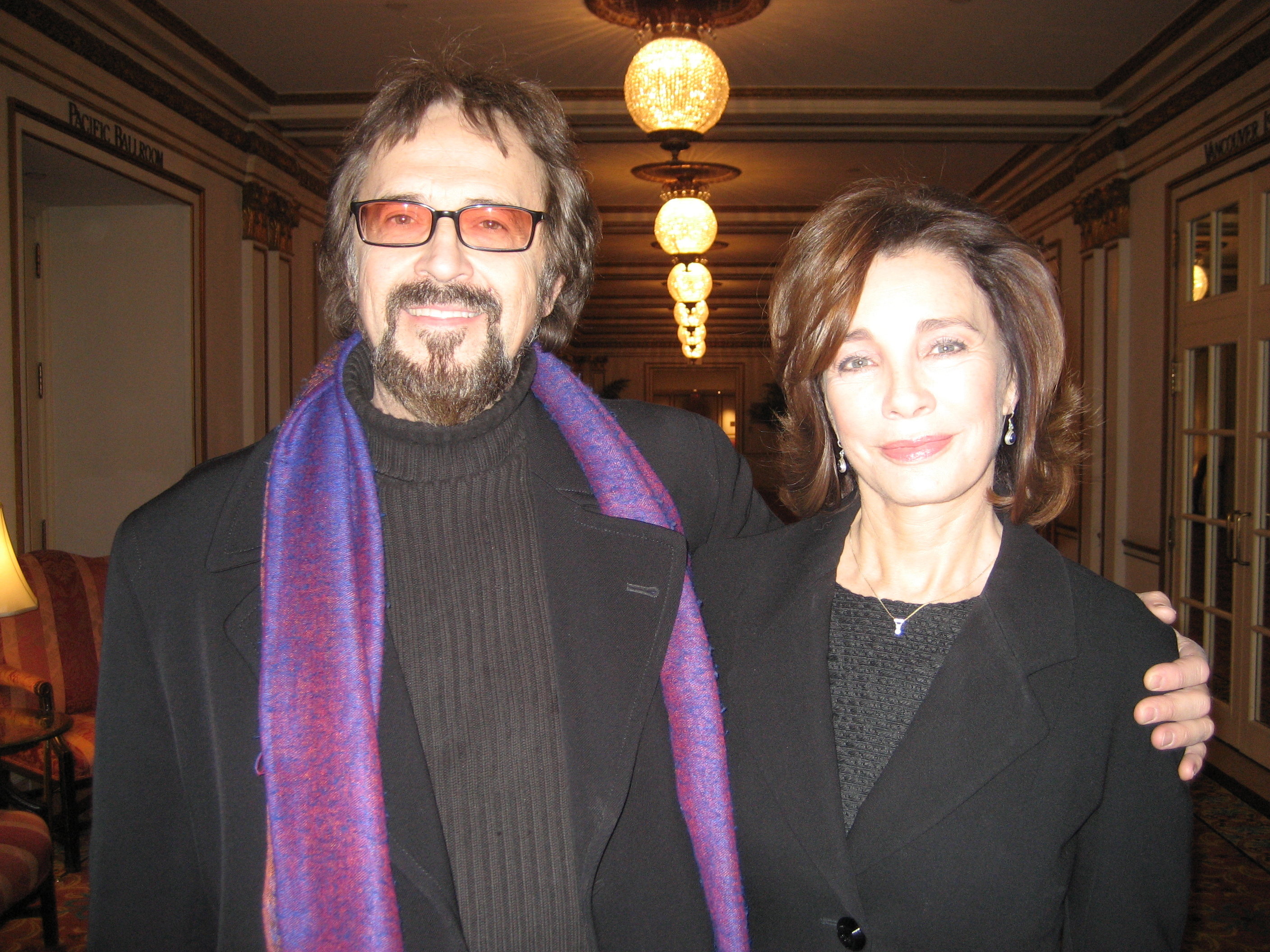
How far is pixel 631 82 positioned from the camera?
3752mm

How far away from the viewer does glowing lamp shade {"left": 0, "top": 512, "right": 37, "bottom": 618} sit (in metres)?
3.14

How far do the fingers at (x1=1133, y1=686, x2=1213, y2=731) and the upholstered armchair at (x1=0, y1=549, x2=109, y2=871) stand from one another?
151 inches

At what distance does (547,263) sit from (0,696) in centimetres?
331

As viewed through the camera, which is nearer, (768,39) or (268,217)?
(768,39)

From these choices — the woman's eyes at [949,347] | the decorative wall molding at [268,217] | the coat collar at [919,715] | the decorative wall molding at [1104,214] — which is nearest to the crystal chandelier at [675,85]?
the woman's eyes at [949,347]

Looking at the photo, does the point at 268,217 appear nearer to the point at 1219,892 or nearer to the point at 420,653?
the point at 420,653

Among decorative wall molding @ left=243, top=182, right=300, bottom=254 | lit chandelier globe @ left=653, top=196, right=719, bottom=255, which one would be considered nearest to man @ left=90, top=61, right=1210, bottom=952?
lit chandelier globe @ left=653, top=196, right=719, bottom=255

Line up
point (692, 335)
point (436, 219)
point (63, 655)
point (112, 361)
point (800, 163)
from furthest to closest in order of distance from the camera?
point (692, 335)
point (800, 163)
point (112, 361)
point (63, 655)
point (436, 219)

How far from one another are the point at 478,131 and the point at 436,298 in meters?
0.32

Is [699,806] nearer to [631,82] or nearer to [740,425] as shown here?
[631,82]

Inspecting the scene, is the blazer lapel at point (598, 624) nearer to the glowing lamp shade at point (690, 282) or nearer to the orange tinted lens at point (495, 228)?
the orange tinted lens at point (495, 228)

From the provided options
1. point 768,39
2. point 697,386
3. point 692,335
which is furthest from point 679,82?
point 697,386

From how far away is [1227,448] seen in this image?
15.7 feet

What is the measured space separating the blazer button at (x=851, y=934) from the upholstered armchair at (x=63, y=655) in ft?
11.3
